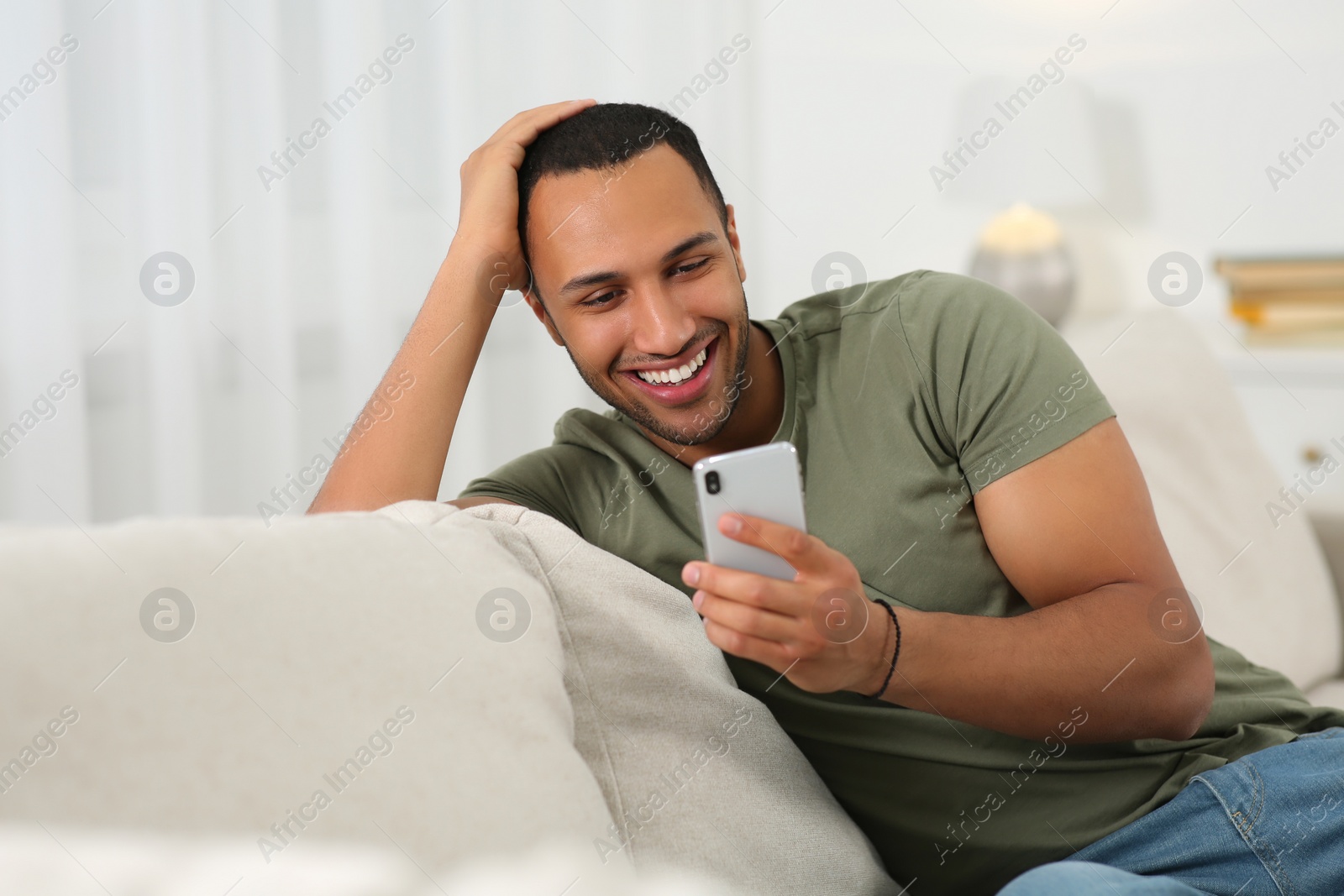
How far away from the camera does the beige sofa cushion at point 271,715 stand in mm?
563

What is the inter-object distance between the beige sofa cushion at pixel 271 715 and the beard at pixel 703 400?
36 cm

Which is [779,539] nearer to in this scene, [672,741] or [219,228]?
[672,741]

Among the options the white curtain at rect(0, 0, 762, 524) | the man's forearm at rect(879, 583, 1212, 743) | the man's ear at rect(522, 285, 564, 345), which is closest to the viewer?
the man's forearm at rect(879, 583, 1212, 743)

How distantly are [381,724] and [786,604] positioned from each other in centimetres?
28

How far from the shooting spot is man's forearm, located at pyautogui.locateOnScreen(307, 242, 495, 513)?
3.26 ft

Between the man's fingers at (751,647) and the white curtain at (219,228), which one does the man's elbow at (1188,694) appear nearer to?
the man's fingers at (751,647)

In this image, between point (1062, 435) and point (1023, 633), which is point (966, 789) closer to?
point (1023, 633)

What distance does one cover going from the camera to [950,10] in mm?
2631

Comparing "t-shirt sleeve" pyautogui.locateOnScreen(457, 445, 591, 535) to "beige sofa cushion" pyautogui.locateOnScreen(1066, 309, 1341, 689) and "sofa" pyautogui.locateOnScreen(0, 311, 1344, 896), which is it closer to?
"sofa" pyautogui.locateOnScreen(0, 311, 1344, 896)

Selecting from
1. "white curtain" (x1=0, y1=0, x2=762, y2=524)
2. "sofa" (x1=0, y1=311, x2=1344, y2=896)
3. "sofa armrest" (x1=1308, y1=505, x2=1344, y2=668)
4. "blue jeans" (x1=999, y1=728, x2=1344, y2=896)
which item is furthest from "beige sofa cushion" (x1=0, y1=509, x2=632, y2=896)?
"sofa armrest" (x1=1308, y1=505, x2=1344, y2=668)

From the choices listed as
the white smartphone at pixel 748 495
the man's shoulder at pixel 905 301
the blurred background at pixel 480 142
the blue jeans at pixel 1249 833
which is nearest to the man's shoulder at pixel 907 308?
the man's shoulder at pixel 905 301

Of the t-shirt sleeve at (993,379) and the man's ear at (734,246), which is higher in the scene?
the man's ear at (734,246)

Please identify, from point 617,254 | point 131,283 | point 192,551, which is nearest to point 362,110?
point 131,283

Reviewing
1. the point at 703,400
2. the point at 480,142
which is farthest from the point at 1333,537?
the point at 480,142
